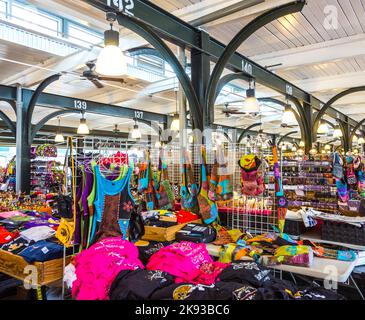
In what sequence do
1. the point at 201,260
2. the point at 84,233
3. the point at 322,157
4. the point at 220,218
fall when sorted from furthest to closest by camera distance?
the point at 322,157 → the point at 220,218 → the point at 84,233 → the point at 201,260

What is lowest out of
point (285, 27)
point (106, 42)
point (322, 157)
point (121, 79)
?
point (322, 157)

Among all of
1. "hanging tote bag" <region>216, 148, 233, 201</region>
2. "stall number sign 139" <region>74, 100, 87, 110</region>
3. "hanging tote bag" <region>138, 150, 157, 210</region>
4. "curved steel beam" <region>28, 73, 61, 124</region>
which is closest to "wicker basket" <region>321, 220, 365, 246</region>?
"hanging tote bag" <region>216, 148, 233, 201</region>

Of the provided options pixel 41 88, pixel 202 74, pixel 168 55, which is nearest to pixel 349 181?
pixel 202 74

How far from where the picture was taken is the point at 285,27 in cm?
511

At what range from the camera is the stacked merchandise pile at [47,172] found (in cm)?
835

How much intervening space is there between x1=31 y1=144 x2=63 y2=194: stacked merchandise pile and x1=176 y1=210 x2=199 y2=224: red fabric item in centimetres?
462

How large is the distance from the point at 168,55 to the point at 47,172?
22.6 feet

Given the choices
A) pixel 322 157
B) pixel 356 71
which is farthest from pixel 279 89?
pixel 356 71

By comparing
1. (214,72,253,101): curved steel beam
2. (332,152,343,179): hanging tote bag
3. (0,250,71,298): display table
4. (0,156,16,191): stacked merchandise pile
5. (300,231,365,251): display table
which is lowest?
(300,231,365,251): display table

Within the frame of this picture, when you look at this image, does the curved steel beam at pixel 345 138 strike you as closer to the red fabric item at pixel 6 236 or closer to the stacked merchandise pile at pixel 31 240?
the stacked merchandise pile at pixel 31 240

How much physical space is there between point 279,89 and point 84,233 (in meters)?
5.49

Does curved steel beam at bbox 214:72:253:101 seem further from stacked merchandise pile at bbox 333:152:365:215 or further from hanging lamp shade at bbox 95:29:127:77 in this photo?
hanging lamp shade at bbox 95:29:127:77

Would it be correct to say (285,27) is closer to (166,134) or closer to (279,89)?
(279,89)

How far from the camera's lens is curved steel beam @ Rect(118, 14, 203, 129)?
11.4 ft
